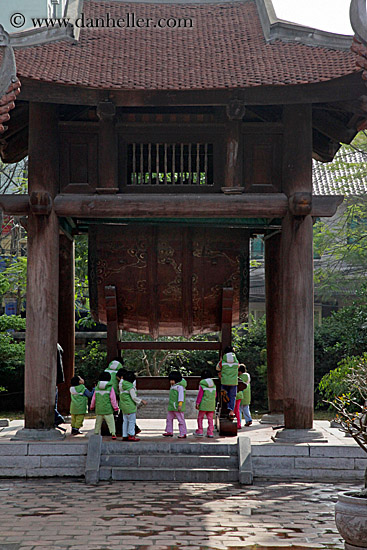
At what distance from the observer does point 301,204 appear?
1223cm

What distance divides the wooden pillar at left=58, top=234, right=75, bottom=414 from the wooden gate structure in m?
1.04

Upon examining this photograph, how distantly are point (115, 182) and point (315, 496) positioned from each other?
229 inches

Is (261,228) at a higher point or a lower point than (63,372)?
higher

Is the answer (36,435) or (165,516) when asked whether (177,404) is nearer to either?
(36,435)

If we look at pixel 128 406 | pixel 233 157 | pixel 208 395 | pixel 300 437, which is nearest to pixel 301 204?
pixel 233 157

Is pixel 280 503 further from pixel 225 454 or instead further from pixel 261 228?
pixel 261 228

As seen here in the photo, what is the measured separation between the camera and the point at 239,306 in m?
14.9

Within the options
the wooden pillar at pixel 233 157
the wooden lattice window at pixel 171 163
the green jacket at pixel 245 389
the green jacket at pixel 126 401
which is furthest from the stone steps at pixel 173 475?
the wooden lattice window at pixel 171 163

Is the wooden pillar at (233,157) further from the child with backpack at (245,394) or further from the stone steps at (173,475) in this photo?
the stone steps at (173,475)

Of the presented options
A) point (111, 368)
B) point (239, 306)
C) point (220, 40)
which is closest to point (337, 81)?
point (220, 40)

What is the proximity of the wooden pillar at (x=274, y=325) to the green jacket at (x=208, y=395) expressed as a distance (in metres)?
2.52

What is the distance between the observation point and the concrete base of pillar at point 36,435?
11.8m

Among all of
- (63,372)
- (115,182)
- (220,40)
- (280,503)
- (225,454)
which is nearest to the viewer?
(280,503)

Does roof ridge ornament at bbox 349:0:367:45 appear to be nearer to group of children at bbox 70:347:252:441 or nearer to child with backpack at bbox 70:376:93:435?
group of children at bbox 70:347:252:441
